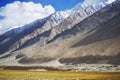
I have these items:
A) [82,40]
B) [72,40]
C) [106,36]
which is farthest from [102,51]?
[72,40]

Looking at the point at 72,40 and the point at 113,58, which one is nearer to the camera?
the point at 113,58

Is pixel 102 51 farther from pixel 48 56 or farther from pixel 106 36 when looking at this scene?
pixel 48 56

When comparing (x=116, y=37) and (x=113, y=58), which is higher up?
(x=116, y=37)

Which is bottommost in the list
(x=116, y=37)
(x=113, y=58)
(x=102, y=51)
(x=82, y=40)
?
(x=113, y=58)

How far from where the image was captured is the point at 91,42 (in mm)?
159000

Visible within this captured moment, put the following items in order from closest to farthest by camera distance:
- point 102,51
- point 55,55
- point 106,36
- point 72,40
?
point 102,51 < point 106,36 < point 55,55 < point 72,40

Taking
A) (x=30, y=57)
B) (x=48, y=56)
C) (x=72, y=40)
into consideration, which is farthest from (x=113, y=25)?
(x=30, y=57)

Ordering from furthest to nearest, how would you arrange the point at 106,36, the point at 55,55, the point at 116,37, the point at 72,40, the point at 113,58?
the point at 72,40
the point at 55,55
the point at 106,36
the point at 116,37
the point at 113,58

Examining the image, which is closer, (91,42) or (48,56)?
(91,42)

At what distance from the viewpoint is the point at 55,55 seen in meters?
169

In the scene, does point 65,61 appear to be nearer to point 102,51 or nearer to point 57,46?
point 102,51

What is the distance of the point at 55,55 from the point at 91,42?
967 inches

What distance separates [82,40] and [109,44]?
35077mm

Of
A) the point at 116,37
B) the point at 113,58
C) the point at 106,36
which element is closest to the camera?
the point at 113,58
